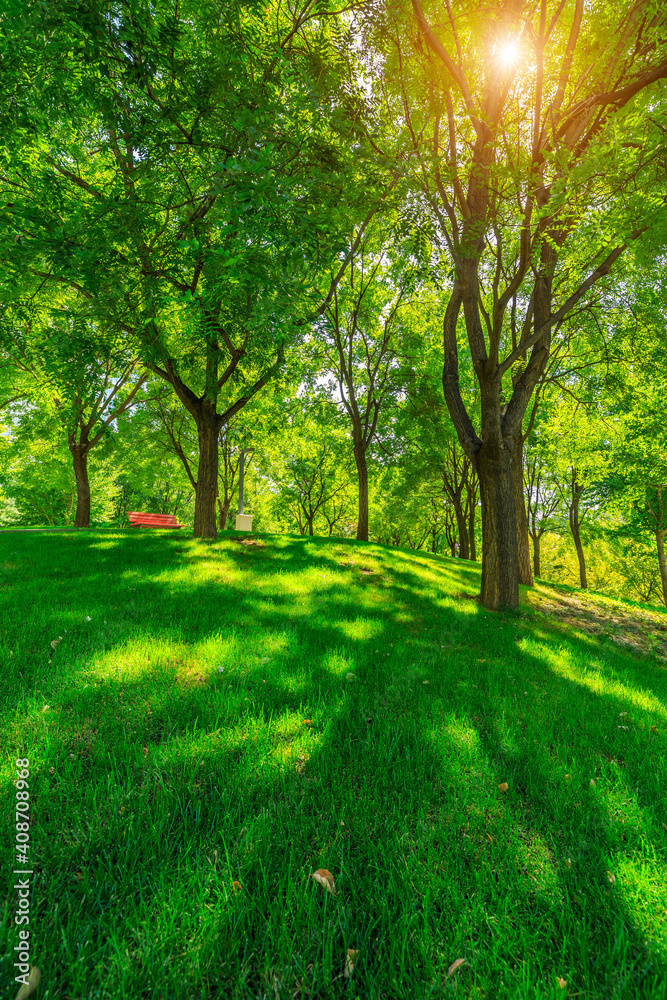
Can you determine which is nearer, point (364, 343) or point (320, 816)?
point (320, 816)

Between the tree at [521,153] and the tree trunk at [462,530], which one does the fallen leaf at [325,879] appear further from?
the tree trunk at [462,530]

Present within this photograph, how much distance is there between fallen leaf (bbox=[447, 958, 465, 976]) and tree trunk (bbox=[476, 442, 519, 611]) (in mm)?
6306

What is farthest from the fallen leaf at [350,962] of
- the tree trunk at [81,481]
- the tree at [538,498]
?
the tree at [538,498]

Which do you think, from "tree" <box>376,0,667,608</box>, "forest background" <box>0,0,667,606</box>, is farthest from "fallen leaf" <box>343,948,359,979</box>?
"tree" <box>376,0,667,608</box>

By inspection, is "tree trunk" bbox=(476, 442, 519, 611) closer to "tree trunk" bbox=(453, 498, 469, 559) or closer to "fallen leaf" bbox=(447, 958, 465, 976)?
"fallen leaf" bbox=(447, 958, 465, 976)

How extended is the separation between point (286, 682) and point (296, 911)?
6.11ft

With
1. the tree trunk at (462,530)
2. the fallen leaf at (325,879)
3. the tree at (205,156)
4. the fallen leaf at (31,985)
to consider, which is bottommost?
the fallen leaf at (325,879)

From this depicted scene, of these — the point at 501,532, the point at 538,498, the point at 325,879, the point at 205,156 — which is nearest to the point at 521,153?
the point at 205,156

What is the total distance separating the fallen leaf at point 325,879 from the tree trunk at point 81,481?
1940 centimetres

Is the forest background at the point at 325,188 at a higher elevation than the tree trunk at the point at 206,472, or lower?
higher

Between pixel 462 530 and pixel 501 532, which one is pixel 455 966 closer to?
pixel 501 532

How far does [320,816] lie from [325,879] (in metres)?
0.35

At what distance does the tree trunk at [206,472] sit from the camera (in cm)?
1061

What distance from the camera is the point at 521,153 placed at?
21.9 ft
